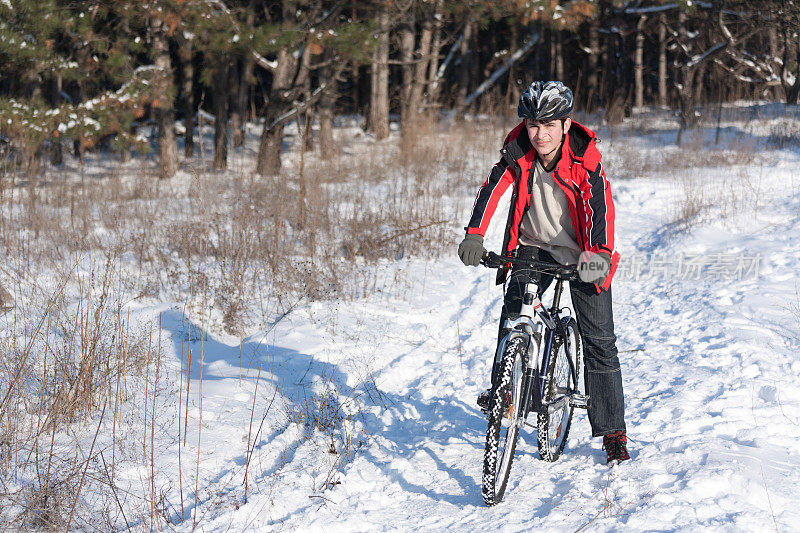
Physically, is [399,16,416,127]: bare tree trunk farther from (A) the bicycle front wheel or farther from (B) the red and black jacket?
(A) the bicycle front wheel

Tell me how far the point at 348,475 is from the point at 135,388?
1628 millimetres

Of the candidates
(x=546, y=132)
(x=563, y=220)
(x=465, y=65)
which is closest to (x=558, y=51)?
(x=465, y=65)

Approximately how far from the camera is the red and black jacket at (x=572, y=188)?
135 inches

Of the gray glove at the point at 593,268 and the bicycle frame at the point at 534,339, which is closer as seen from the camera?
the gray glove at the point at 593,268

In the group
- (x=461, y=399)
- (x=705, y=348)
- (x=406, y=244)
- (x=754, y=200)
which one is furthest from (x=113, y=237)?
(x=754, y=200)

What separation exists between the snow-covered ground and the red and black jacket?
1055 millimetres

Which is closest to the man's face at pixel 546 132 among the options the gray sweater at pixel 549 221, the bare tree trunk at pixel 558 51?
the gray sweater at pixel 549 221

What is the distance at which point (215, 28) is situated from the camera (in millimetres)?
11961

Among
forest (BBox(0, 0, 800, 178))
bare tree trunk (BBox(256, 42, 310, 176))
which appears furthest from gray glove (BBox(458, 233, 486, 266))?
bare tree trunk (BBox(256, 42, 310, 176))

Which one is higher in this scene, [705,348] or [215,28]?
[215,28]

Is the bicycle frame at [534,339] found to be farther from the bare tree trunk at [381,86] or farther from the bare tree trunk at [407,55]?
the bare tree trunk at [407,55]

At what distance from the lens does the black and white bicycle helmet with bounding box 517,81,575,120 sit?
3346mm

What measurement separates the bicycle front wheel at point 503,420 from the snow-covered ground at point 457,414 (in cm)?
14

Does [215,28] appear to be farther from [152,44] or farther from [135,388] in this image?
[135,388]
